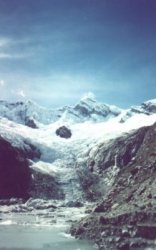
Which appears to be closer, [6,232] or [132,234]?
[132,234]

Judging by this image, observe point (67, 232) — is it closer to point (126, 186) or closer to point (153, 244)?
point (126, 186)

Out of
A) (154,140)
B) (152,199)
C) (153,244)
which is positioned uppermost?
(154,140)

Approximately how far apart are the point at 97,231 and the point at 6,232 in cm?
2979

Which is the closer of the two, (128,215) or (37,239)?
(128,215)

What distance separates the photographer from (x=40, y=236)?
11338cm

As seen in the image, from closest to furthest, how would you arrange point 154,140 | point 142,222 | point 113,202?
point 142,222, point 113,202, point 154,140

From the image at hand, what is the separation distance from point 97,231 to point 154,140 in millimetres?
45576

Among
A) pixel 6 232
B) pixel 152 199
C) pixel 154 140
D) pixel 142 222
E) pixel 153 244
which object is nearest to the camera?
pixel 153 244

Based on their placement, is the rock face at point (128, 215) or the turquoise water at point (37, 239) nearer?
the rock face at point (128, 215)

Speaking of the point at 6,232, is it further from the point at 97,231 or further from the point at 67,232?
the point at 97,231

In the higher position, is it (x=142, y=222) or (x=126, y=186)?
(x=126, y=186)

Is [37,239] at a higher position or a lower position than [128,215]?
lower

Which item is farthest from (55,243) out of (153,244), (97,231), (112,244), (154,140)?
(154,140)

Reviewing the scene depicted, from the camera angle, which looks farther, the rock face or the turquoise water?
the turquoise water
